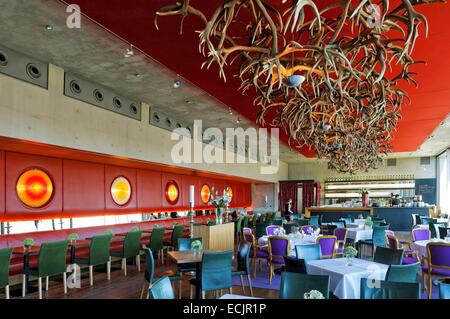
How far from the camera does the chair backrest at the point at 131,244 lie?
8.20 m

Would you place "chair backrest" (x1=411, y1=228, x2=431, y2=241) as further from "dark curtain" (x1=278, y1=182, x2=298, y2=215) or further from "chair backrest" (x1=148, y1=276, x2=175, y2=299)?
"dark curtain" (x1=278, y1=182, x2=298, y2=215)

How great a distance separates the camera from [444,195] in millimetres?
19422

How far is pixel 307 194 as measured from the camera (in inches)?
945

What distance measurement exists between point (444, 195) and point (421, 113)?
12.7 m

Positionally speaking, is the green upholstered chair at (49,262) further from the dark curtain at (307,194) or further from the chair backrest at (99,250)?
the dark curtain at (307,194)

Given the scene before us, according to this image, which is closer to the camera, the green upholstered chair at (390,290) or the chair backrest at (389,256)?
the green upholstered chair at (390,290)

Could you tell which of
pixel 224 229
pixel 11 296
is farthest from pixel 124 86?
pixel 11 296

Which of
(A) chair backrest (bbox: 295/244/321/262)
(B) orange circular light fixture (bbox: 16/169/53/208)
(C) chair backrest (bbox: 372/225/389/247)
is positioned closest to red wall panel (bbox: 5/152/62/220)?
(B) orange circular light fixture (bbox: 16/169/53/208)

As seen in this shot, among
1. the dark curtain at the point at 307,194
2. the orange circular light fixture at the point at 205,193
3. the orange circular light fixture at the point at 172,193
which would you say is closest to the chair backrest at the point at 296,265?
the orange circular light fixture at the point at 172,193

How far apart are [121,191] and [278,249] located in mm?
5399

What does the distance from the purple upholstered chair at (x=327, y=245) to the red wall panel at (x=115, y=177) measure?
5.77m
